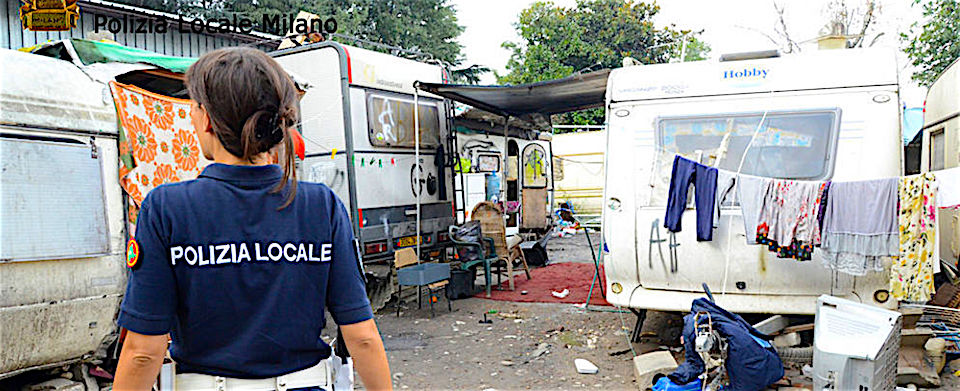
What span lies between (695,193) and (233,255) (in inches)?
179

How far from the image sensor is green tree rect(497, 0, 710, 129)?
77.2ft

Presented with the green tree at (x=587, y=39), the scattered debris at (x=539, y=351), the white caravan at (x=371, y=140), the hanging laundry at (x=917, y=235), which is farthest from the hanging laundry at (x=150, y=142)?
the green tree at (x=587, y=39)

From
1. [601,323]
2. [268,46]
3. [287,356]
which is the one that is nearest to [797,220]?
[601,323]

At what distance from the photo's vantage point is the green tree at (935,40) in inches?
509

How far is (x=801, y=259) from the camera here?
504 centimetres

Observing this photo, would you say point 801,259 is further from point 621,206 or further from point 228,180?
point 228,180

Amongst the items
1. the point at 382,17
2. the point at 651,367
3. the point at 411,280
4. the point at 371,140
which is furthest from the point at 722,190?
the point at 382,17

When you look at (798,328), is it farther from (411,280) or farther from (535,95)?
(535,95)

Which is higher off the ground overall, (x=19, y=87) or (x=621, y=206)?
(x=19, y=87)

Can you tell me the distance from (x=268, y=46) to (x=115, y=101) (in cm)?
1018

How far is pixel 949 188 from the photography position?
175 inches

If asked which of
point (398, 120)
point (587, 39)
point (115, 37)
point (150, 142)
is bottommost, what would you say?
point (150, 142)

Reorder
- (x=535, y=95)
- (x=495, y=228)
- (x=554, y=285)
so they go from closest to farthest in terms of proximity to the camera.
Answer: (x=535, y=95), (x=495, y=228), (x=554, y=285)

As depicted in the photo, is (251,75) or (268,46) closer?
(251,75)
